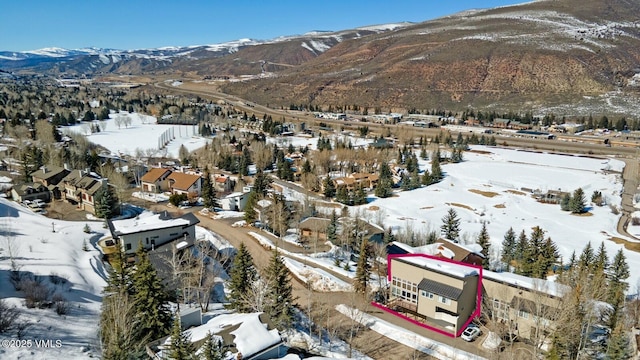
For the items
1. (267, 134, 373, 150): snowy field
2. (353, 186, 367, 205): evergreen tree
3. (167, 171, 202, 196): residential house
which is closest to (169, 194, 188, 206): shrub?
(167, 171, 202, 196): residential house

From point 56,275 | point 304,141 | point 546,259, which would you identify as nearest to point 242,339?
point 56,275

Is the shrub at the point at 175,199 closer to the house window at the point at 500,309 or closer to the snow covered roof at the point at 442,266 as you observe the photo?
the snow covered roof at the point at 442,266

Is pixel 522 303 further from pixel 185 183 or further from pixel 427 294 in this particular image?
pixel 185 183

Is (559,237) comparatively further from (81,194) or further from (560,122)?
(560,122)

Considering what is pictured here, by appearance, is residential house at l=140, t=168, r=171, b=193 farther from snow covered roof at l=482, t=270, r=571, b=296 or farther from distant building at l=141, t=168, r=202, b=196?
snow covered roof at l=482, t=270, r=571, b=296

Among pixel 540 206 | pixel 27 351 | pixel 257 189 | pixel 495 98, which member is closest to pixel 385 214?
pixel 257 189

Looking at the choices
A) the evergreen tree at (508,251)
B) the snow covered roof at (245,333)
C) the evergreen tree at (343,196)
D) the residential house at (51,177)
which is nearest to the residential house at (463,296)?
the evergreen tree at (508,251)
